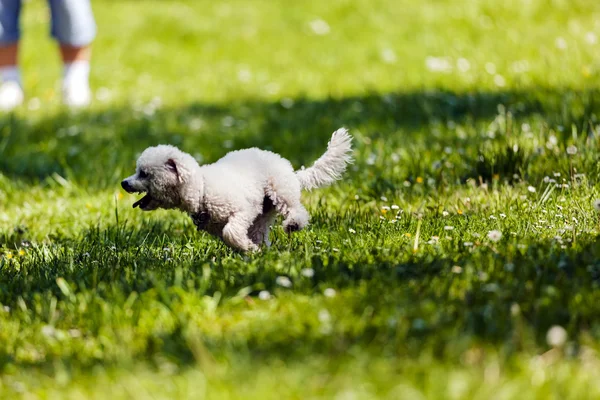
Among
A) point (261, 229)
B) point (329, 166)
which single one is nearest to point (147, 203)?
point (261, 229)

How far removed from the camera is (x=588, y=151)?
4695mm

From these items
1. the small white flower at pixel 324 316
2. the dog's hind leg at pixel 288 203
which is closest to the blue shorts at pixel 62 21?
the dog's hind leg at pixel 288 203

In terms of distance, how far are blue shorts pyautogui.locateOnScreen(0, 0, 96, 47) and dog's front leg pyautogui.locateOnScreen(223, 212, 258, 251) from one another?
14.8 ft

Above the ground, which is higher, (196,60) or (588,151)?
(588,151)

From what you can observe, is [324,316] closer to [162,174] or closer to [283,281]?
[283,281]

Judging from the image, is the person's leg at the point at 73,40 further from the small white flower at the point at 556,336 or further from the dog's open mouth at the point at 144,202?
the small white flower at the point at 556,336

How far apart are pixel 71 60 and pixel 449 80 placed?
3.33 m

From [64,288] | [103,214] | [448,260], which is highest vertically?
[448,260]

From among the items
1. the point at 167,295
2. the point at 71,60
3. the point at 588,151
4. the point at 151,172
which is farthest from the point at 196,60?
the point at 167,295

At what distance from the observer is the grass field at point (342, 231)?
2.45 m

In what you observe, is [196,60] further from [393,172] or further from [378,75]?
[393,172]

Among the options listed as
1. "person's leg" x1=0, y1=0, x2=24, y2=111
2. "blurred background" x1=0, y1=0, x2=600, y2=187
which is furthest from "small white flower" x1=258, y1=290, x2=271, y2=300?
"person's leg" x1=0, y1=0, x2=24, y2=111

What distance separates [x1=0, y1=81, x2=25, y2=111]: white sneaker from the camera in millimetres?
7461

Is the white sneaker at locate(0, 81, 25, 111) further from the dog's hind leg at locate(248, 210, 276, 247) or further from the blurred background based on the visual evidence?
the dog's hind leg at locate(248, 210, 276, 247)
